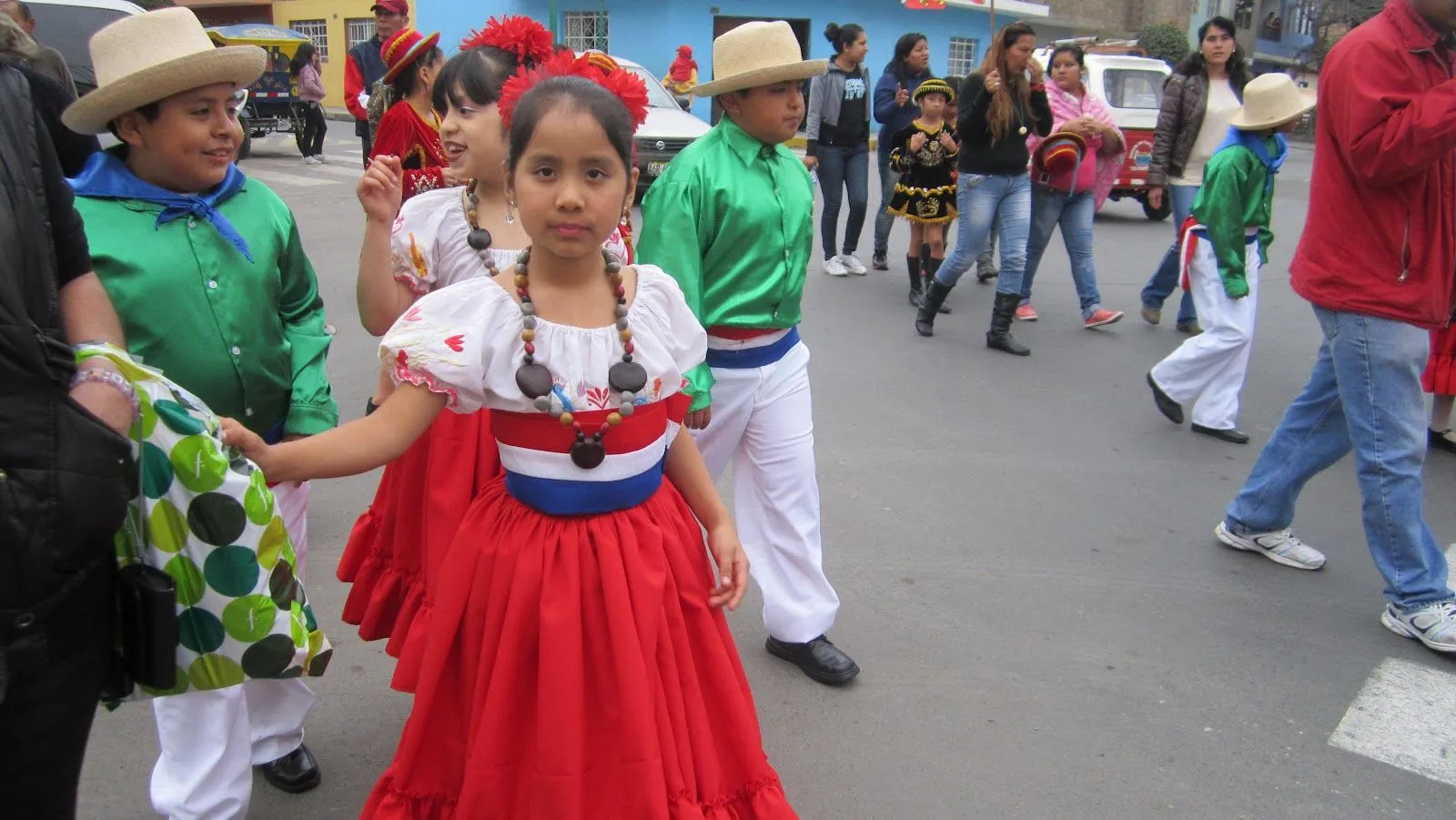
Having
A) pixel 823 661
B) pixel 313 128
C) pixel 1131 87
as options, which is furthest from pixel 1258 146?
pixel 313 128

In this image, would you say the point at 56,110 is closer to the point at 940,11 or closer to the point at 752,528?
the point at 752,528

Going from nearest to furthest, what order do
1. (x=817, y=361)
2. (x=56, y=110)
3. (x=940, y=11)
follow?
(x=56, y=110) < (x=817, y=361) < (x=940, y=11)

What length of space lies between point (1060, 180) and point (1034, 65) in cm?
77

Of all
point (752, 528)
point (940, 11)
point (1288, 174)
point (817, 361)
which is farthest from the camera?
point (940, 11)

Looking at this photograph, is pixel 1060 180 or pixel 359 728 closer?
pixel 359 728

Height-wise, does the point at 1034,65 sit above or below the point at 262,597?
above

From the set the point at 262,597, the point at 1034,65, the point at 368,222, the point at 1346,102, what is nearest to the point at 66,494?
the point at 262,597

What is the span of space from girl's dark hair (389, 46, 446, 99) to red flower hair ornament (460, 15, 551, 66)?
1.47 metres

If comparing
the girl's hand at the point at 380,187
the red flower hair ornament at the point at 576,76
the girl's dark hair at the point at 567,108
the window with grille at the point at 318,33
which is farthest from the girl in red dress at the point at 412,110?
the window with grille at the point at 318,33

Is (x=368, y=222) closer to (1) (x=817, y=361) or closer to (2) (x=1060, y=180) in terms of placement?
(1) (x=817, y=361)

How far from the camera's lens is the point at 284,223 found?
2814mm

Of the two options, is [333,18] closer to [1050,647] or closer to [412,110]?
[412,110]

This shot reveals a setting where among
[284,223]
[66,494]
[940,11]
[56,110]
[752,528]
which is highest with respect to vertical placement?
[940,11]

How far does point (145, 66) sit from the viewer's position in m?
2.38
